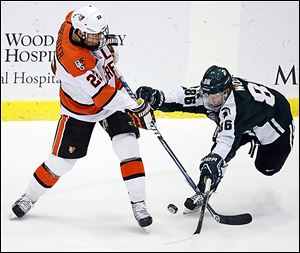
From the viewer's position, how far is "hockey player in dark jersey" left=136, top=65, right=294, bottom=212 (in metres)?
3.38

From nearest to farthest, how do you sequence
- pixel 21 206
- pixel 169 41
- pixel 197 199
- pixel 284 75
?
pixel 21 206 → pixel 197 199 → pixel 169 41 → pixel 284 75

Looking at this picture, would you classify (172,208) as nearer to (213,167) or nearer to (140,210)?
(140,210)

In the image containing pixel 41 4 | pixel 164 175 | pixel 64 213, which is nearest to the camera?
pixel 64 213

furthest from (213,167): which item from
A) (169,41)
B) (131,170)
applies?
(169,41)

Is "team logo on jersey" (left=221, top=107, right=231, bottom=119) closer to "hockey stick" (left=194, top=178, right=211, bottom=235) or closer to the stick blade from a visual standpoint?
"hockey stick" (left=194, top=178, right=211, bottom=235)

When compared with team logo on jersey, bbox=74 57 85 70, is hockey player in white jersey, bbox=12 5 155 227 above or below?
below

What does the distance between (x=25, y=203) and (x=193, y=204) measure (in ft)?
2.04

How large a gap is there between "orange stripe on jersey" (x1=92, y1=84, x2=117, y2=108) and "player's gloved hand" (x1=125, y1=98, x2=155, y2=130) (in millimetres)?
116

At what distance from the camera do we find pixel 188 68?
462cm

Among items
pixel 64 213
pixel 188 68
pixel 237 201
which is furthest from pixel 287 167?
pixel 64 213

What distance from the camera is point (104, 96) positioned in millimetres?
3350

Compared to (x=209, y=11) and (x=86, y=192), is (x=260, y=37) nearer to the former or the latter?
(x=209, y=11)

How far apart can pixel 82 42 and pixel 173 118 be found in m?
1.26

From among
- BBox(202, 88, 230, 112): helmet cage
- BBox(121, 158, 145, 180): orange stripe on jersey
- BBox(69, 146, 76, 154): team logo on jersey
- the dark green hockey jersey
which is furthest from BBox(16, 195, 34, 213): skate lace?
BBox(202, 88, 230, 112): helmet cage
